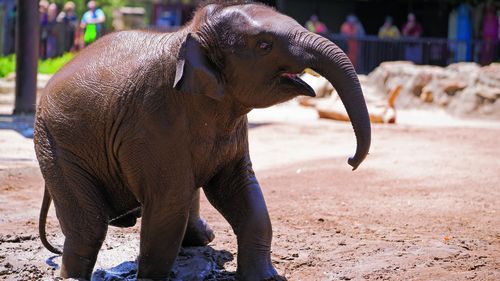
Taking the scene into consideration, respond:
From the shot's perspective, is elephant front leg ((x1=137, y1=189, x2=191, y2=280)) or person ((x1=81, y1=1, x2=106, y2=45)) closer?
elephant front leg ((x1=137, y1=189, x2=191, y2=280))

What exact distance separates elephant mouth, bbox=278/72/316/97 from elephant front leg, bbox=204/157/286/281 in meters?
0.84

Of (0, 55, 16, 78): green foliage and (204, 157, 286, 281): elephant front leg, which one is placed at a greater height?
(204, 157, 286, 281): elephant front leg

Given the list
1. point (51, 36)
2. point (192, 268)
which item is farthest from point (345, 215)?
A: point (51, 36)

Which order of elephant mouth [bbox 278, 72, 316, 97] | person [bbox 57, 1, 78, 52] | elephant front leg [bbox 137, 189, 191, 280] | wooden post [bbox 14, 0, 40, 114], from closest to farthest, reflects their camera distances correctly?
elephant mouth [bbox 278, 72, 316, 97] → elephant front leg [bbox 137, 189, 191, 280] → wooden post [bbox 14, 0, 40, 114] → person [bbox 57, 1, 78, 52]

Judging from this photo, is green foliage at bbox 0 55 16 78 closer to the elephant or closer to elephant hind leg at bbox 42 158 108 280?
the elephant

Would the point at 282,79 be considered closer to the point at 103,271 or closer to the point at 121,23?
the point at 103,271

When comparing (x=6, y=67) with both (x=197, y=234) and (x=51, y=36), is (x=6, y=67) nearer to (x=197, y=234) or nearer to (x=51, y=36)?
(x=51, y=36)

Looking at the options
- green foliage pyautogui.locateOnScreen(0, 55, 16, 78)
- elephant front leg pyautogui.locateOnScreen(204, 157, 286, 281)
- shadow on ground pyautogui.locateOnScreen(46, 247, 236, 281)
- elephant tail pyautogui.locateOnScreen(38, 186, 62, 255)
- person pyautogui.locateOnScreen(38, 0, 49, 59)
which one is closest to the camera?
elephant front leg pyautogui.locateOnScreen(204, 157, 286, 281)

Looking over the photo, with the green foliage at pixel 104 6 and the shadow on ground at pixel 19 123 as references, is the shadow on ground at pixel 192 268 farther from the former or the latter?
the green foliage at pixel 104 6

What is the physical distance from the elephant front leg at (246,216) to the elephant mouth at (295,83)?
2.75ft

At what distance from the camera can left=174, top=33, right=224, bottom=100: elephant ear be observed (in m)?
4.74

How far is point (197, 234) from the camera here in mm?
6273

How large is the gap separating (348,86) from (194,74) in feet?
2.68

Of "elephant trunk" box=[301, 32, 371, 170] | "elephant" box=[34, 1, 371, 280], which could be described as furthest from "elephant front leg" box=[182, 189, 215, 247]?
"elephant trunk" box=[301, 32, 371, 170]
